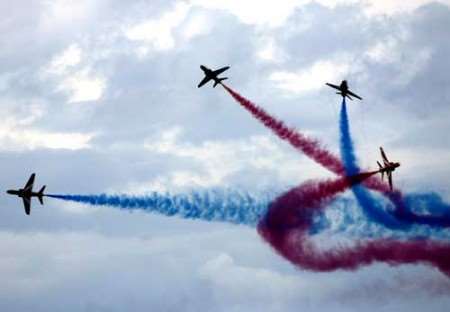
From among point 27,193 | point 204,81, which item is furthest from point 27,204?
point 204,81

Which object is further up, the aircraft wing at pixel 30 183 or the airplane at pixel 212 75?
the airplane at pixel 212 75

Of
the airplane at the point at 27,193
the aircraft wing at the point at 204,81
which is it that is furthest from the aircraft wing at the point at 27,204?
the aircraft wing at the point at 204,81

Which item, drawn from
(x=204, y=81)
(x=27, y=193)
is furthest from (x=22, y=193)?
(x=204, y=81)

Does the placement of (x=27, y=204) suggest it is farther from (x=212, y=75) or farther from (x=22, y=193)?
(x=212, y=75)

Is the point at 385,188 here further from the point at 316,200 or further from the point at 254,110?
the point at 254,110

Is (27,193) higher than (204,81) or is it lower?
lower

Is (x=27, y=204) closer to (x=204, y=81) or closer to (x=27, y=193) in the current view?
(x=27, y=193)

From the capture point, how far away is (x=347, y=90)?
3219 inches

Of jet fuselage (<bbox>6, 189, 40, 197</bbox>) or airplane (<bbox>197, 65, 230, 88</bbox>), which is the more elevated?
airplane (<bbox>197, 65, 230, 88</bbox>)

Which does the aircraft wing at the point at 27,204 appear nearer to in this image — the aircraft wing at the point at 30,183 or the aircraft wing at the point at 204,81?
the aircraft wing at the point at 30,183

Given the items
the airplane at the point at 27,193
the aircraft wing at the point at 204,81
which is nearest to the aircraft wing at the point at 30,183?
the airplane at the point at 27,193

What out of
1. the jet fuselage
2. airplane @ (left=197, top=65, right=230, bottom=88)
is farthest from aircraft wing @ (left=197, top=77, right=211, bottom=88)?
the jet fuselage

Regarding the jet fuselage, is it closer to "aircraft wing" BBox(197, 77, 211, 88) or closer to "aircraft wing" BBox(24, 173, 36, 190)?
"aircraft wing" BBox(24, 173, 36, 190)

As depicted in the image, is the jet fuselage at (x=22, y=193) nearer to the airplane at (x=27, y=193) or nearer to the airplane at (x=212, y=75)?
the airplane at (x=27, y=193)
